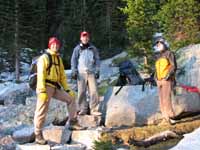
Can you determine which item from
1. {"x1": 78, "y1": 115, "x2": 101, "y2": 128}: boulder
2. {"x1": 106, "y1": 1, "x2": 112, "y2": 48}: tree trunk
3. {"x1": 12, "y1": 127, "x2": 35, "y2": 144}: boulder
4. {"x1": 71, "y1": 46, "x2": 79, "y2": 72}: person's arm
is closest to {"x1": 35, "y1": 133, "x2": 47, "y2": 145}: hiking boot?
{"x1": 12, "y1": 127, "x2": 35, "y2": 144}: boulder

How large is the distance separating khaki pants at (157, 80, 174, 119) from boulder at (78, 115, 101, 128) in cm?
151

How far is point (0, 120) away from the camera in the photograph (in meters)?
15.8

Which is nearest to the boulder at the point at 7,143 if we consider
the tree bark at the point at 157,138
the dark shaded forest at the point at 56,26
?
the tree bark at the point at 157,138

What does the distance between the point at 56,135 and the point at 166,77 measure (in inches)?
106

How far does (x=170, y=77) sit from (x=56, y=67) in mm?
2520

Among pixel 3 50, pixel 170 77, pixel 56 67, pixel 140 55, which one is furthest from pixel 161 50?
pixel 3 50

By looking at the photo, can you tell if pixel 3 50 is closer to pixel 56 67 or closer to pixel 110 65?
pixel 110 65

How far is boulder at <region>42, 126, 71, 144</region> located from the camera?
1086cm

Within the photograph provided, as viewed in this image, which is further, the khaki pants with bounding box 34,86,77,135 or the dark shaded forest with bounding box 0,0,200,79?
the dark shaded forest with bounding box 0,0,200,79

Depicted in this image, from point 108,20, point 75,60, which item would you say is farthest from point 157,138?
point 108,20

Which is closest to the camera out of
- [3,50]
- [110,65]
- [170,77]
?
[170,77]

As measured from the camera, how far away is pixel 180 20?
1739 cm

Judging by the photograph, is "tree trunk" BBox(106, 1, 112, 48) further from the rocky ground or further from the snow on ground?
the snow on ground

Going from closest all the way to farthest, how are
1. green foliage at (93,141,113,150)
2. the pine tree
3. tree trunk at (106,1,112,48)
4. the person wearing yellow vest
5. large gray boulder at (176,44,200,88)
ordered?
green foliage at (93,141,113,150)
the person wearing yellow vest
large gray boulder at (176,44,200,88)
the pine tree
tree trunk at (106,1,112,48)
